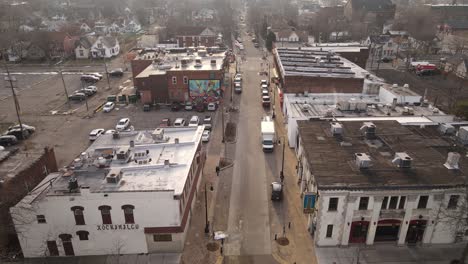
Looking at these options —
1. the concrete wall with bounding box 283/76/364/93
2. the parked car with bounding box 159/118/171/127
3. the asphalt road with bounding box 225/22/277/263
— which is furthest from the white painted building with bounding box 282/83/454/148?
the parked car with bounding box 159/118/171/127

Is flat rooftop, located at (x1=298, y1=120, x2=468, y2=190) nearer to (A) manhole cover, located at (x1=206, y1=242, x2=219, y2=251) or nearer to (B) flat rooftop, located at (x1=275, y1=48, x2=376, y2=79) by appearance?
(A) manhole cover, located at (x1=206, y1=242, x2=219, y2=251)

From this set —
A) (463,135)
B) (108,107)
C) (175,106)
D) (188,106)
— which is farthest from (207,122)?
(463,135)

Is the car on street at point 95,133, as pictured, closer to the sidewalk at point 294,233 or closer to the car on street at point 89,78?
the sidewalk at point 294,233

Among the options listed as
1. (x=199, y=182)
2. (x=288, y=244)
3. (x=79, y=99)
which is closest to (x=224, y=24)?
(x=79, y=99)

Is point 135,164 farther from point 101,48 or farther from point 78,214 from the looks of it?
point 101,48

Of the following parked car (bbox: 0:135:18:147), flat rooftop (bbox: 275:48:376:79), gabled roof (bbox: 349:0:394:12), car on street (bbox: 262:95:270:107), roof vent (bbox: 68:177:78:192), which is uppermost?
gabled roof (bbox: 349:0:394:12)

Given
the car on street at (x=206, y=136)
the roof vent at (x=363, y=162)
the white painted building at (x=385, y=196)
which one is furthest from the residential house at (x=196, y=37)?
the roof vent at (x=363, y=162)

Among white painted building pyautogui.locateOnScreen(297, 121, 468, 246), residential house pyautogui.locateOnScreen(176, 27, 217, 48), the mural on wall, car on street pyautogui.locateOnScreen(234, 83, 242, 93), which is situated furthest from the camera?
residential house pyautogui.locateOnScreen(176, 27, 217, 48)
